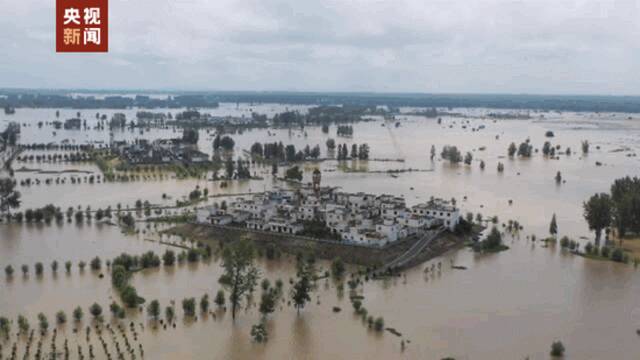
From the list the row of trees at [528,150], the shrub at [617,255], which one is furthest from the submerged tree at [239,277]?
the row of trees at [528,150]

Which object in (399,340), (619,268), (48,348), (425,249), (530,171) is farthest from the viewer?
(530,171)

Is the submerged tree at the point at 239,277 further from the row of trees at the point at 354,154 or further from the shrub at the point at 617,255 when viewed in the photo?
the row of trees at the point at 354,154

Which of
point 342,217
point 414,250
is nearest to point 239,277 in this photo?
point 414,250

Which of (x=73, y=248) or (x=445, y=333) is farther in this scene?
(x=73, y=248)

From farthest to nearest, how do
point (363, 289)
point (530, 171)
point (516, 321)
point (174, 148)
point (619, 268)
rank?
point (174, 148)
point (530, 171)
point (619, 268)
point (363, 289)
point (516, 321)

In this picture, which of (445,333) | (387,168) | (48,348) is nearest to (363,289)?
(445,333)

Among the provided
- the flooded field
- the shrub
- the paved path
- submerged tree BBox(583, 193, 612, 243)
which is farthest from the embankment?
the shrub

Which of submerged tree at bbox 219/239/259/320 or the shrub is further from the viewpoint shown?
the shrub

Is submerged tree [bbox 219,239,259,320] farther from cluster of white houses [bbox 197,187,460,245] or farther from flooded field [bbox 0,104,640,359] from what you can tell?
cluster of white houses [bbox 197,187,460,245]

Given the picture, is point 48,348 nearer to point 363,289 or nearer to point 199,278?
point 199,278
